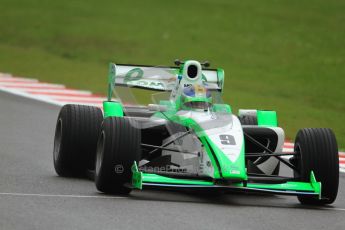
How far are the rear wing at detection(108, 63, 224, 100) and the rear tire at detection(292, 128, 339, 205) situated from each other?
2.07 metres

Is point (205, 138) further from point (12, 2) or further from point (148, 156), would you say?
point (12, 2)

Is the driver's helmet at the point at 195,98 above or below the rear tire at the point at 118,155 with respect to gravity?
above

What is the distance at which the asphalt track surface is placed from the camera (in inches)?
376

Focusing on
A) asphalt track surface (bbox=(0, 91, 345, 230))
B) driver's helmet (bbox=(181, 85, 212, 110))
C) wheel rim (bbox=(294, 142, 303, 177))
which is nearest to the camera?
asphalt track surface (bbox=(0, 91, 345, 230))

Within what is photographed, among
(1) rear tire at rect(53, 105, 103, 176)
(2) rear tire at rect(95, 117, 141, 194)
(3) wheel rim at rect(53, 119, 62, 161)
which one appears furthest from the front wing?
(3) wheel rim at rect(53, 119, 62, 161)

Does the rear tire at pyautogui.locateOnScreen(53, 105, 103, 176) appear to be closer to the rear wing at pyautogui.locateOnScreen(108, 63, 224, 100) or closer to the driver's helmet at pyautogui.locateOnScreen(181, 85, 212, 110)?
the rear wing at pyautogui.locateOnScreen(108, 63, 224, 100)

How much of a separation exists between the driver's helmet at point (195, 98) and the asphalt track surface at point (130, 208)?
3.22ft

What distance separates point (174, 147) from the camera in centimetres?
1163

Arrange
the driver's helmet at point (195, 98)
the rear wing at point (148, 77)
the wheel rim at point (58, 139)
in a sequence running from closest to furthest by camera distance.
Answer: the driver's helmet at point (195, 98) < the wheel rim at point (58, 139) < the rear wing at point (148, 77)

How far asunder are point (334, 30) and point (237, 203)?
2164cm

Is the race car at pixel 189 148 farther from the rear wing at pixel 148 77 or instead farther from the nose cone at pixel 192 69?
the rear wing at pixel 148 77

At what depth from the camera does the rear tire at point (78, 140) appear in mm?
12469

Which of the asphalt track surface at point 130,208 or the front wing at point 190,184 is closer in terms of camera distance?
the asphalt track surface at point 130,208

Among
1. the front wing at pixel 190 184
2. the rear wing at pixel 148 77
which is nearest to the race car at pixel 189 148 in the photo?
the front wing at pixel 190 184
